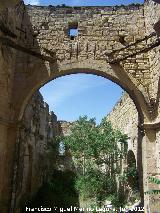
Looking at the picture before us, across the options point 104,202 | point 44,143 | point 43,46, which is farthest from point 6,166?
point 44,143

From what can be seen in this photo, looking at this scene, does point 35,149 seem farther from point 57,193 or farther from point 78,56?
point 78,56

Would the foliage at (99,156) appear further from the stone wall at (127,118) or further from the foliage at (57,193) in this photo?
the foliage at (57,193)

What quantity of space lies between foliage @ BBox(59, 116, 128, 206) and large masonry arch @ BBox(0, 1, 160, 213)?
4059 millimetres

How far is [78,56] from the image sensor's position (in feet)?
30.7

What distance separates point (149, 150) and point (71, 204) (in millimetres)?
7471

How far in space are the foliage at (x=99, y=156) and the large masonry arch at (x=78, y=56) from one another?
160 inches

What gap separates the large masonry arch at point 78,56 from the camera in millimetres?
8477

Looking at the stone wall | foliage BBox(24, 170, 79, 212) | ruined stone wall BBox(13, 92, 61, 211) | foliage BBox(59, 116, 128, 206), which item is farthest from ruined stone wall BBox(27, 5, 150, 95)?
foliage BBox(24, 170, 79, 212)

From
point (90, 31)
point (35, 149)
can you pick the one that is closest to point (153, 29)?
point (90, 31)

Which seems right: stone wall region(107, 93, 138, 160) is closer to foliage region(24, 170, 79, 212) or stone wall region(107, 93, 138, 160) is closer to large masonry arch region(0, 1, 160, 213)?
large masonry arch region(0, 1, 160, 213)

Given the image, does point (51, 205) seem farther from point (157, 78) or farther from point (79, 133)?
point (157, 78)

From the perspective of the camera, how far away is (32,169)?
14180mm

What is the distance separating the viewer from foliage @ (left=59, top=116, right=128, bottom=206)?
12.2 m

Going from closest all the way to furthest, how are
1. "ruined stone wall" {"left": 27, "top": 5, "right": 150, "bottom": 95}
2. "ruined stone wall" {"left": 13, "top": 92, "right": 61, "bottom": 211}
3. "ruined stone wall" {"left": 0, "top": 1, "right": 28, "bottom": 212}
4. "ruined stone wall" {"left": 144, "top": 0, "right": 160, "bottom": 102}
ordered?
"ruined stone wall" {"left": 0, "top": 1, "right": 28, "bottom": 212}
"ruined stone wall" {"left": 144, "top": 0, "right": 160, "bottom": 102}
"ruined stone wall" {"left": 27, "top": 5, "right": 150, "bottom": 95}
"ruined stone wall" {"left": 13, "top": 92, "right": 61, "bottom": 211}
